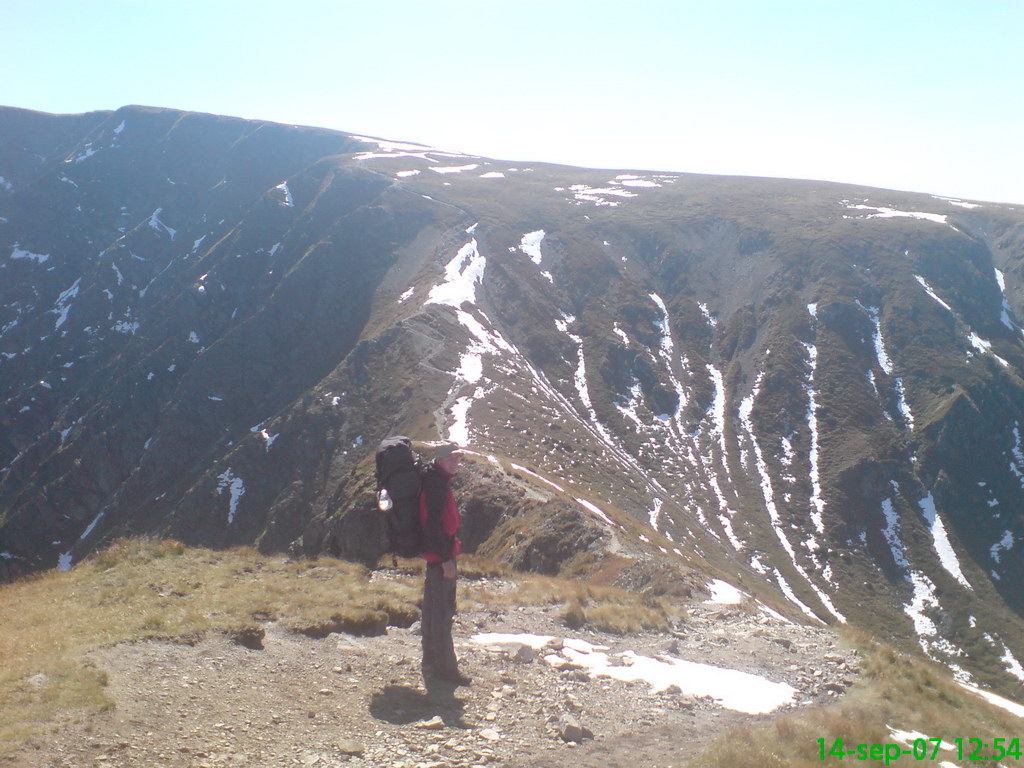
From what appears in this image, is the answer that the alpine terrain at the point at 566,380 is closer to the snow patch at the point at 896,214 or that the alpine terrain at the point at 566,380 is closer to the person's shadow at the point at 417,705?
the snow patch at the point at 896,214

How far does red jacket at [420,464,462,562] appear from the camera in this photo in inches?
345

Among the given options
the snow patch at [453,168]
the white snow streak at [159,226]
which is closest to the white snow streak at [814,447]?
the snow patch at [453,168]

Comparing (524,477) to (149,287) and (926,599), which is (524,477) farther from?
(149,287)

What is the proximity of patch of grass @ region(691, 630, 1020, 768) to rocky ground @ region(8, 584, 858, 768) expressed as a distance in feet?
1.42

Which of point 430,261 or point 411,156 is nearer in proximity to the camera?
point 430,261

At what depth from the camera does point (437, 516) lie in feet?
28.8

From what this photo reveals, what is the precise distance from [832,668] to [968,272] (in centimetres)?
13469

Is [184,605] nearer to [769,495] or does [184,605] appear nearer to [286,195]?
[769,495]

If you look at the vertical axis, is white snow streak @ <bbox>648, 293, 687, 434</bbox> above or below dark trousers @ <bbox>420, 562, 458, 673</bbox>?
below

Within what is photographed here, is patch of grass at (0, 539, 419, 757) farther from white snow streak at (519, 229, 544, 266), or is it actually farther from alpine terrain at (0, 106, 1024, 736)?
white snow streak at (519, 229, 544, 266)

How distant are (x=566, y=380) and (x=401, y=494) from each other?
8942cm

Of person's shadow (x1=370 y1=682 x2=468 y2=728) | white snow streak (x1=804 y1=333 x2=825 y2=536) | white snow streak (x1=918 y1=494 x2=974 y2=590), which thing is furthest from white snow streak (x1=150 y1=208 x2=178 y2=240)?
person's shadow (x1=370 y1=682 x2=468 y2=728)

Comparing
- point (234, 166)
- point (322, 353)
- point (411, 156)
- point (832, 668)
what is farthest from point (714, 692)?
point (234, 166)

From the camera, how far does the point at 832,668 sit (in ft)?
38.3
